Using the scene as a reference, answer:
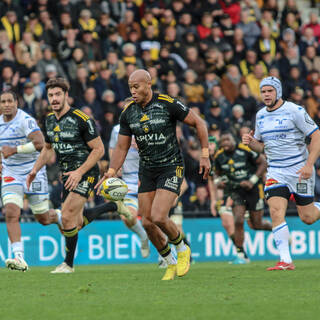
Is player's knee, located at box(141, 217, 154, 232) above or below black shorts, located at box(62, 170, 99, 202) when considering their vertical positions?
below

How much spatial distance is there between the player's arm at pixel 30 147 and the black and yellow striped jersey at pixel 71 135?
80 cm

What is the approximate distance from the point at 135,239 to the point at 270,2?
35.0 feet

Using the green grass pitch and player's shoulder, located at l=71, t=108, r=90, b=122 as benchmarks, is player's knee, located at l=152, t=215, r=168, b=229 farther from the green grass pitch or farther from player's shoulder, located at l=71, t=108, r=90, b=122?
player's shoulder, located at l=71, t=108, r=90, b=122

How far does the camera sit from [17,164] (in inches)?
529

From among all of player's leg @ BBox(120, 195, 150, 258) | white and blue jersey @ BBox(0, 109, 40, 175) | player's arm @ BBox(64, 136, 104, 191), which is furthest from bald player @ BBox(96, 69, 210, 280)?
player's leg @ BBox(120, 195, 150, 258)

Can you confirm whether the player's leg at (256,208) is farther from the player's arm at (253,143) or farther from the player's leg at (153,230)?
the player's leg at (153,230)

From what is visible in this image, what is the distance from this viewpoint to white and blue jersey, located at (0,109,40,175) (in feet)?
43.3

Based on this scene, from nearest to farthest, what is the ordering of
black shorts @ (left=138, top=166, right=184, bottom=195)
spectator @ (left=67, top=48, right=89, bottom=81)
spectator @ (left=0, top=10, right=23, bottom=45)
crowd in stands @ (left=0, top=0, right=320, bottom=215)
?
black shorts @ (left=138, top=166, right=184, bottom=195) → crowd in stands @ (left=0, top=0, right=320, bottom=215) → spectator @ (left=0, top=10, right=23, bottom=45) → spectator @ (left=67, top=48, right=89, bottom=81)

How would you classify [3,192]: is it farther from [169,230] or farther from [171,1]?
[171,1]

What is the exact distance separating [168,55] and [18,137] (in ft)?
30.3

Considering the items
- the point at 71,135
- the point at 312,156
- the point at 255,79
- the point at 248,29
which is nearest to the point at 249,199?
the point at 312,156

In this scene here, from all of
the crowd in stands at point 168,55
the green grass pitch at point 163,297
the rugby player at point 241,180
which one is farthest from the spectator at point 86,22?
the green grass pitch at point 163,297

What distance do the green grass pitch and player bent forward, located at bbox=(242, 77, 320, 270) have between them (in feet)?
2.94

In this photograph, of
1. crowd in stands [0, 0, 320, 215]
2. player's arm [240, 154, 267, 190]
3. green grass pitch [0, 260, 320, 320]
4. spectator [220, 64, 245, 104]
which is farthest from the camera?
spectator [220, 64, 245, 104]
